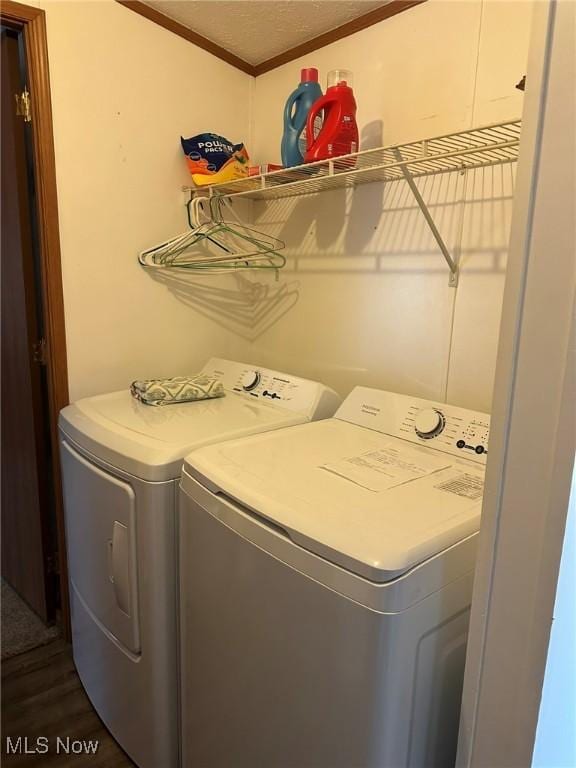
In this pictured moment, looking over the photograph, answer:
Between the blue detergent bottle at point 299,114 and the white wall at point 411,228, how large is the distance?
0.66 feet

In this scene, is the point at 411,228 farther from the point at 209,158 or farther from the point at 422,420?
the point at 209,158

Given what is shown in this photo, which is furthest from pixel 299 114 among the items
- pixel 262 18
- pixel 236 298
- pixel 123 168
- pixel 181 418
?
pixel 181 418

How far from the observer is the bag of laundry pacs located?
1.96m

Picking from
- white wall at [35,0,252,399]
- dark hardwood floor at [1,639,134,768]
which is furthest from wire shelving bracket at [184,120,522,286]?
dark hardwood floor at [1,639,134,768]

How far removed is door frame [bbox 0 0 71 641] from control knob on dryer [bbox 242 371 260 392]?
651mm

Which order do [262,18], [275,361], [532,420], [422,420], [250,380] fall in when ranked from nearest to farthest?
1. [532,420]
2. [422,420]
3. [262,18]
4. [250,380]
5. [275,361]

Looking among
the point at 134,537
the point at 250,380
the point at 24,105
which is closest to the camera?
the point at 134,537

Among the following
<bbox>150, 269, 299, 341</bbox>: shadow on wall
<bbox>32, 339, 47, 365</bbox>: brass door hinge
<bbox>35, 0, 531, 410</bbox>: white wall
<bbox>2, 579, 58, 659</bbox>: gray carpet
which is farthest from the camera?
<bbox>150, 269, 299, 341</bbox>: shadow on wall

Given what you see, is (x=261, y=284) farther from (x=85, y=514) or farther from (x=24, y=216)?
(x=85, y=514)

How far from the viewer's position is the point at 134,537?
131 cm

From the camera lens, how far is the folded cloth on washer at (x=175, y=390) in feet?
5.70

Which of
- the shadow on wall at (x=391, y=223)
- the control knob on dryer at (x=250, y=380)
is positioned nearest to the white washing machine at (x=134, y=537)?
the control knob on dryer at (x=250, y=380)

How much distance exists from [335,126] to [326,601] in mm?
1353

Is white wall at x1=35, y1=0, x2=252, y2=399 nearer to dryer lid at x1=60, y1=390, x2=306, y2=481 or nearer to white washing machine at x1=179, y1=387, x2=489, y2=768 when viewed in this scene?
dryer lid at x1=60, y1=390, x2=306, y2=481
